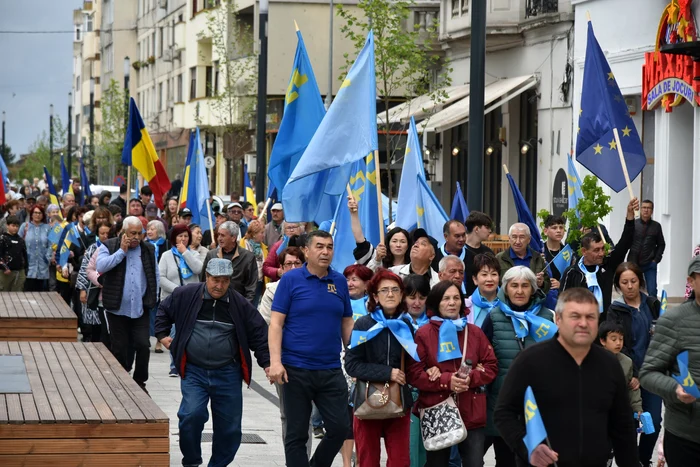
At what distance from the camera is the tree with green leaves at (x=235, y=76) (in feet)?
148

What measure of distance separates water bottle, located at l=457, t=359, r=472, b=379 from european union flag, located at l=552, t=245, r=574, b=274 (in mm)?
4822

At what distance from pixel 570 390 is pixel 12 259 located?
1504 cm

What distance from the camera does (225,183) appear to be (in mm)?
59156

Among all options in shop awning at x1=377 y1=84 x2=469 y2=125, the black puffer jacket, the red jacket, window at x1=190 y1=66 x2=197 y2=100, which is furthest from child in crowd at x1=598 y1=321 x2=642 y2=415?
window at x1=190 y1=66 x2=197 y2=100

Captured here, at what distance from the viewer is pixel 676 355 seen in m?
7.32

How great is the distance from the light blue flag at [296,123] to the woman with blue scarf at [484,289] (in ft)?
19.6

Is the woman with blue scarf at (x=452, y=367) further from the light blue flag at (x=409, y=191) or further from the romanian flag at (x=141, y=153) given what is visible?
the romanian flag at (x=141, y=153)

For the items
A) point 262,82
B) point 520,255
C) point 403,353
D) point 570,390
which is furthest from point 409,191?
point 262,82

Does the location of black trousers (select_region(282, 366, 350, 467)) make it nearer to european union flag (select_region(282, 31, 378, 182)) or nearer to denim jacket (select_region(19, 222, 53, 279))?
european union flag (select_region(282, 31, 378, 182))

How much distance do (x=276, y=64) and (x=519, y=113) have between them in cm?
1820

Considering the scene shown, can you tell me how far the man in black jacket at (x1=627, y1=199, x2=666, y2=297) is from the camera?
20781 mm

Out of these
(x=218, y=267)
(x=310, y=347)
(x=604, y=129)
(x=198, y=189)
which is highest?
(x=604, y=129)

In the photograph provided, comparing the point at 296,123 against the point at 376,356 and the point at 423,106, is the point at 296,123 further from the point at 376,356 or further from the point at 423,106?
the point at 423,106

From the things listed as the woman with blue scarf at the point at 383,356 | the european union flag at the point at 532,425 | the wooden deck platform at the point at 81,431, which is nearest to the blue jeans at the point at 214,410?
the wooden deck platform at the point at 81,431
